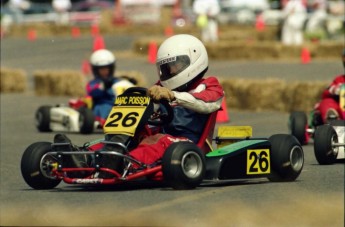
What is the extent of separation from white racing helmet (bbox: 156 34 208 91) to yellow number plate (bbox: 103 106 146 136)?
571 millimetres

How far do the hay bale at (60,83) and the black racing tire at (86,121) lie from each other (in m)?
6.10

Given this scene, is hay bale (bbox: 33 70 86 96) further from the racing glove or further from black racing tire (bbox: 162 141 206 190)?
black racing tire (bbox: 162 141 206 190)

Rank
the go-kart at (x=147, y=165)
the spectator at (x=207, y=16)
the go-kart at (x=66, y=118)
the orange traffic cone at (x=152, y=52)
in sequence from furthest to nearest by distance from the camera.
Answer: the spectator at (x=207, y=16), the orange traffic cone at (x=152, y=52), the go-kart at (x=66, y=118), the go-kart at (x=147, y=165)

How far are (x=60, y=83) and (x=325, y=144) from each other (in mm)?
12037

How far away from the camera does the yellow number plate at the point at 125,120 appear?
8.33 meters

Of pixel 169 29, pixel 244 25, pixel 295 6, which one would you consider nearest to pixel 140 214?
pixel 295 6

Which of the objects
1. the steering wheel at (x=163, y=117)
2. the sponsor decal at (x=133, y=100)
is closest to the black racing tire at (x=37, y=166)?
the sponsor decal at (x=133, y=100)

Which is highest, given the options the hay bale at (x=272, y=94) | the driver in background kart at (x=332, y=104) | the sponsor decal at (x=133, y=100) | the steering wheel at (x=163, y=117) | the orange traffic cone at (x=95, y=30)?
the sponsor decal at (x=133, y=100)

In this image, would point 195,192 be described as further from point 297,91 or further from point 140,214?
point 297,91

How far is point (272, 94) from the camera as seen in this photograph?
689 inches

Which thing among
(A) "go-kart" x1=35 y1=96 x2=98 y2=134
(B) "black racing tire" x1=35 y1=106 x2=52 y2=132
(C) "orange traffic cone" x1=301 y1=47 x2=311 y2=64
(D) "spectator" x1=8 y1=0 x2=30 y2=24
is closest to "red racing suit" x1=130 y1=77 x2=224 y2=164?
(A) "go-kart" x1=35 y1=96 x2=98 y2=134

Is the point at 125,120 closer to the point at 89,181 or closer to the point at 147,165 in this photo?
the point at 147,165

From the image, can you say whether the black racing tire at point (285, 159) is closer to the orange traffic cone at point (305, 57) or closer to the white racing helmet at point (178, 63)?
the white racing helmet at point (178, 63)

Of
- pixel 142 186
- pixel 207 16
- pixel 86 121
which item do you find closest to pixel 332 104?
pixel 86 121
